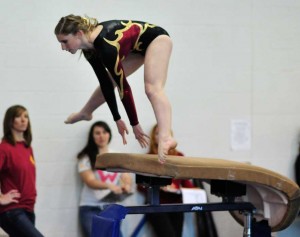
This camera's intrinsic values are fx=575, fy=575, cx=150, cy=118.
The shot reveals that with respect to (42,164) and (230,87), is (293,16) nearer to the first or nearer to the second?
(230,87)

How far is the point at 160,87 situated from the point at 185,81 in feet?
9.76

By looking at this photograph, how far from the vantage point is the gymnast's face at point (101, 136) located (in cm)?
569

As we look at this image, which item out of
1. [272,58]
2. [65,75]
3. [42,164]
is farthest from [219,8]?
[42,164]

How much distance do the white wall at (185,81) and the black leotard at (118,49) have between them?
2392 mm

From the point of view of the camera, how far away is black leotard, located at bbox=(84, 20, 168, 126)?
3080 millimetres

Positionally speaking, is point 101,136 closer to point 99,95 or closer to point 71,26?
point 99,95

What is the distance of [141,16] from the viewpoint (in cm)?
596

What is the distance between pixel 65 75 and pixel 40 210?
139cm

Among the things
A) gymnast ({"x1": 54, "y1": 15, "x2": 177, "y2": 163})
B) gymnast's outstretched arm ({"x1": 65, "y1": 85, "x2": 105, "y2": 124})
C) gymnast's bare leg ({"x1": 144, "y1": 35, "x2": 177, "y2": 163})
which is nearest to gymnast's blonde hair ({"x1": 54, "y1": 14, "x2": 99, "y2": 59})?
gymnast ({"x1": 54, "y1": 15, "x2": 177, "y2": 163})

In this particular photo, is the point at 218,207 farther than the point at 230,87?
No

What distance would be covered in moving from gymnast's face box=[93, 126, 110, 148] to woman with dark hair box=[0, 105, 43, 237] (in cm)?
77

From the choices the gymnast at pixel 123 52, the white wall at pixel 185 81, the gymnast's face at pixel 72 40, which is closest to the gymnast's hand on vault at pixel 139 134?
the gymnast at pixel 123 52

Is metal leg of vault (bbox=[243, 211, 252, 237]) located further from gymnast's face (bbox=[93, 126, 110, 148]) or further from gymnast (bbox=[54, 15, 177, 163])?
gymnast's face (bbox=[93, 126, 110, 148])

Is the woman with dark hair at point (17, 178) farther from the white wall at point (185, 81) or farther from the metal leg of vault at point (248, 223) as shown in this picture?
the metal leg of vault at point (248, 223)
